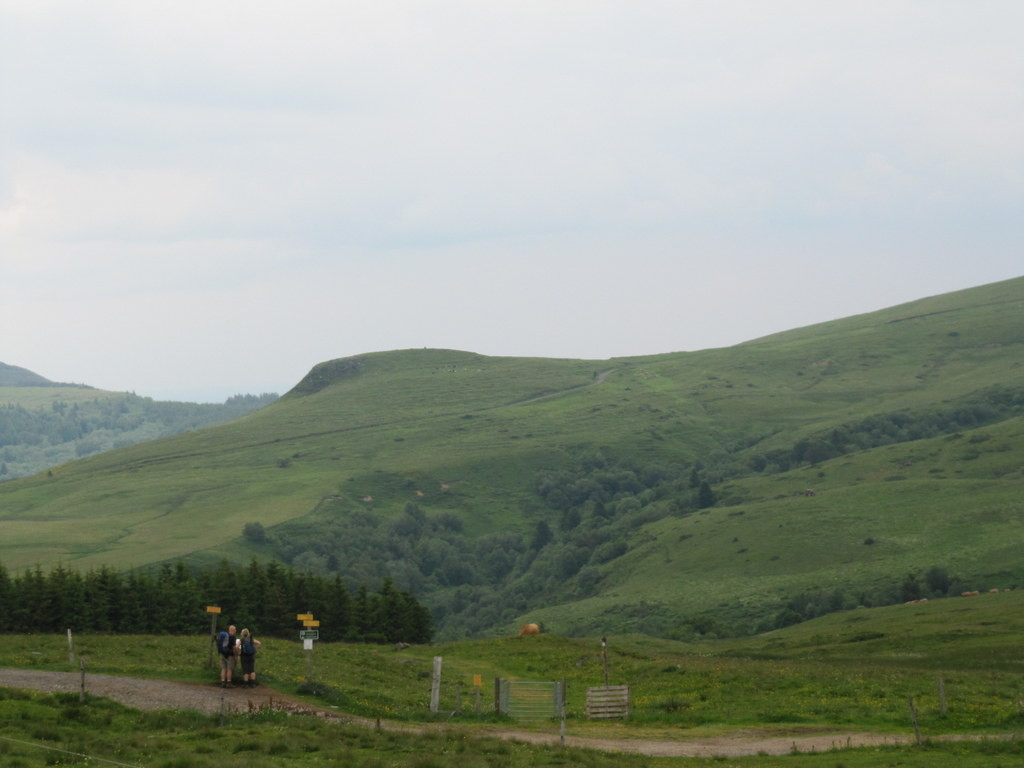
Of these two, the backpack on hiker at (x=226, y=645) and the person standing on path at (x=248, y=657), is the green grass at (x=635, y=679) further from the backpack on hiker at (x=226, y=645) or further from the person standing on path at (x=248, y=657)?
the backpack on hiker at (x=226, y=645)

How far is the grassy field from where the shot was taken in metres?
30.9

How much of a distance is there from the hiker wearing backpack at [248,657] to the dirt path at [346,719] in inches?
19.5

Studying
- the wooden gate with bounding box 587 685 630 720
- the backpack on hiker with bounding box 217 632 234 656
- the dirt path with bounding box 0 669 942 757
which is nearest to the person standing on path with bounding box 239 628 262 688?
the backpack on hiker with bounding box 217 632 234 656

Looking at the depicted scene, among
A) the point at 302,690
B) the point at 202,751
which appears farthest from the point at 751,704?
the point at 202,751

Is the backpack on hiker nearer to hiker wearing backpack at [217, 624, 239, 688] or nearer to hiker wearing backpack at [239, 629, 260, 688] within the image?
hiker wearing backpack at [217, 624, 239, 688]

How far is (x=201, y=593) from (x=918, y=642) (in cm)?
5889

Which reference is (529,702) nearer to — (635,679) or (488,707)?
(488,707)

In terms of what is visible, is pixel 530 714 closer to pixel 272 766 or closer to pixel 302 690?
pixel 302 690

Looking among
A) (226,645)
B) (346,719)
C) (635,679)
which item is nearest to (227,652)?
(226,645)

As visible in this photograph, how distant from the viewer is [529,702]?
45688 mm

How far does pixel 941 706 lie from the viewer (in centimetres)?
4206

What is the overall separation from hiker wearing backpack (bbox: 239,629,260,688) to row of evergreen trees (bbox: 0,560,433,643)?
32298mm

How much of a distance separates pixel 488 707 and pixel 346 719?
30.5 ft

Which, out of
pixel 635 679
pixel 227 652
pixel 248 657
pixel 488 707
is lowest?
pixel 635 679
